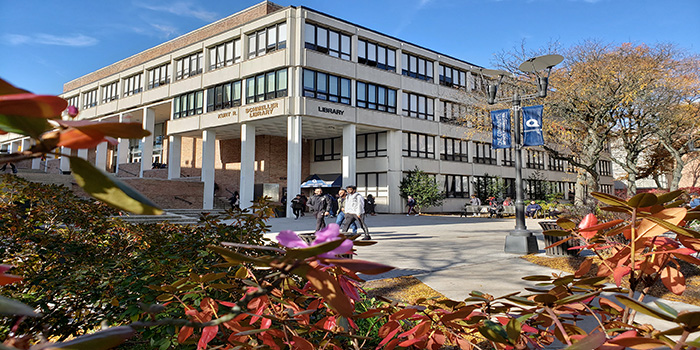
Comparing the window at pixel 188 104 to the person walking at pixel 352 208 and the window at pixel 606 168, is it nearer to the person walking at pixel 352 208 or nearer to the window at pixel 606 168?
the person walking at pixel 352 208

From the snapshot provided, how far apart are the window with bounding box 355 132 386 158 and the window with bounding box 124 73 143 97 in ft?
67.3

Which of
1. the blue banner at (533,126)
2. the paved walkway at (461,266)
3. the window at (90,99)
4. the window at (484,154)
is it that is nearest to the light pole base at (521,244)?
the paved walkway at (461,266)

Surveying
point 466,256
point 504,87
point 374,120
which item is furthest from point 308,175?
point 466,256

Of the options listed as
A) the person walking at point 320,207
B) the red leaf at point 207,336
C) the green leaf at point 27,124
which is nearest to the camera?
the green leaf at point 27,124

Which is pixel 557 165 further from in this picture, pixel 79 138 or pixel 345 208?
pixel 79 138

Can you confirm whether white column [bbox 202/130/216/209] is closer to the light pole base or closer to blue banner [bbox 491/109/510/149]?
blue banner [bbox 491/109/510/149]

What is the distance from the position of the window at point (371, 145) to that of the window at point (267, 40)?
34.4 ft

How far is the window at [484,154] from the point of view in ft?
127

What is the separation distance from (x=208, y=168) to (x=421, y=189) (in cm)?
1627

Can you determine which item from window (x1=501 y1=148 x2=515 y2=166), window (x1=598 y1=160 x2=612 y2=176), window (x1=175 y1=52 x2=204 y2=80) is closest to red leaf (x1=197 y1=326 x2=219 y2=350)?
window (x1=175 y1=52 x2=204 y2=80)

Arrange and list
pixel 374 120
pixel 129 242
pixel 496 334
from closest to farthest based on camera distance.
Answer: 1. pixel 496 334
2. pixel 129 242
3. pixel 374 120

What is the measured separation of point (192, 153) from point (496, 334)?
38.5m

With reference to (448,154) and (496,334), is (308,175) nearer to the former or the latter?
(448,154)

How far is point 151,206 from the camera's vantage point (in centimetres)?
45
